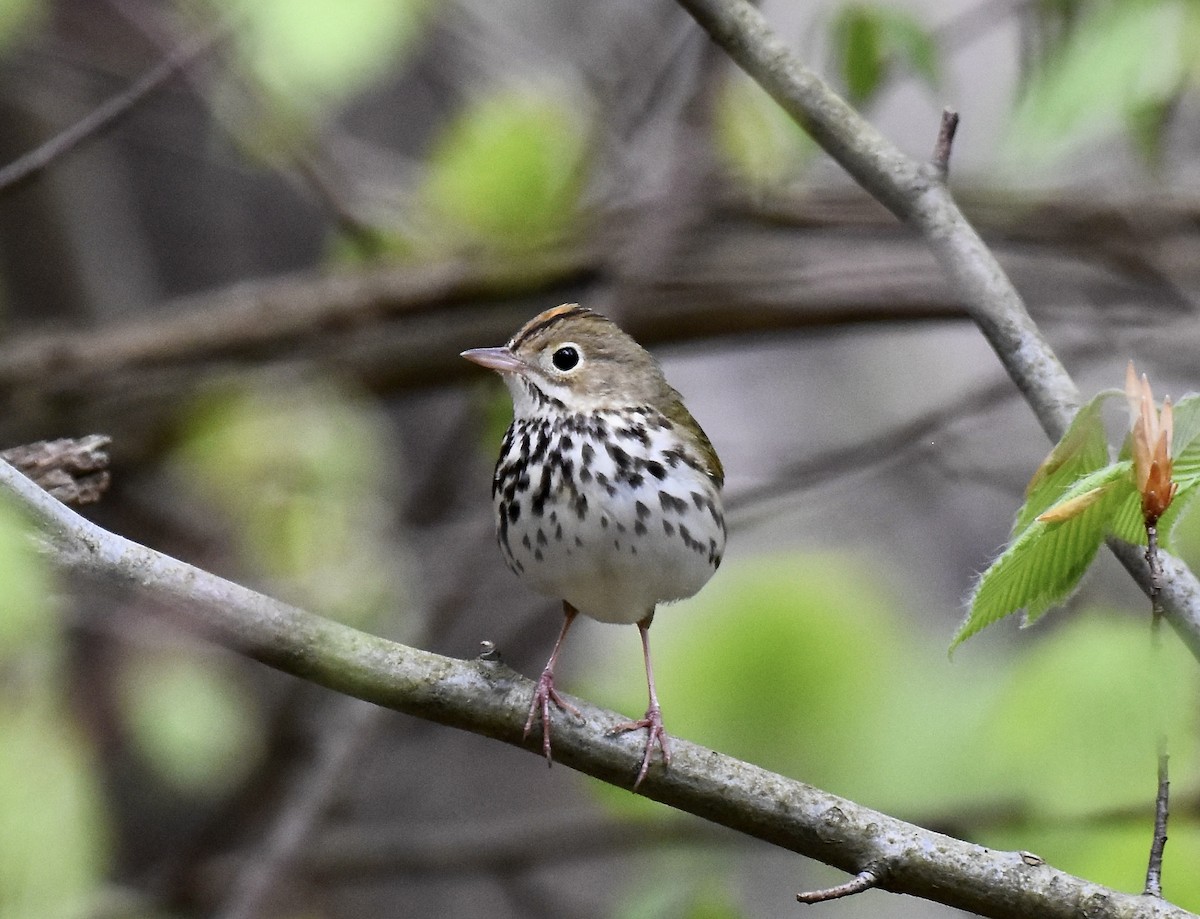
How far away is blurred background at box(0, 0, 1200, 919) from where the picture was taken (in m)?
2.30

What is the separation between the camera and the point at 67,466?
1.74 m

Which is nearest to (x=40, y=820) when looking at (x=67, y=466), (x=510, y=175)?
(x=67, y=466)

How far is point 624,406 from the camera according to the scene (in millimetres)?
2158

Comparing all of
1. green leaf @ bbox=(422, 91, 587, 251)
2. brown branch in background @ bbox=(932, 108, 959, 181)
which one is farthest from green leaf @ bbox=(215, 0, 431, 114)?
brown branch in background @ bbox=(932, 108, 959, 181)

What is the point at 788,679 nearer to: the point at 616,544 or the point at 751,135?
the point at 616,544

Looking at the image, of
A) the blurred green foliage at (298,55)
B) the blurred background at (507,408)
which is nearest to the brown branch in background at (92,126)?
the blurred background at (507,408)

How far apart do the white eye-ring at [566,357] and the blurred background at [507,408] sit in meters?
0.59


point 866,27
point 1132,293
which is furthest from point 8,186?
point 1132,293

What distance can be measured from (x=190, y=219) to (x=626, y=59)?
1421mm

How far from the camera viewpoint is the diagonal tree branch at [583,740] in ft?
4.69

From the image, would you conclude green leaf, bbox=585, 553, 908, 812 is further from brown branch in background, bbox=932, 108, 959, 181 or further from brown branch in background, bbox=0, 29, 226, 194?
brown branch in background, bbox=0, 29, 226, 194

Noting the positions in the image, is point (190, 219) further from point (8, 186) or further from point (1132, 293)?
point (1132, 293)

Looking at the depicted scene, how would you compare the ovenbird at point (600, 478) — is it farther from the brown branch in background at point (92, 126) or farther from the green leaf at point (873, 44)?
the brown branch in background at point (92, 126)

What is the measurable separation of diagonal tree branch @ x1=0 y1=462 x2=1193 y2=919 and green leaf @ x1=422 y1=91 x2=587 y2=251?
66.1 inches
